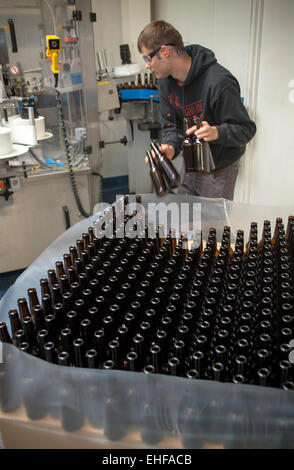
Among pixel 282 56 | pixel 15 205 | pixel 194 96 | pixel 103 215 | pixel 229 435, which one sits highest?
pixel 282 56

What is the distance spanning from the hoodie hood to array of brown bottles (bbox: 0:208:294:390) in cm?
116

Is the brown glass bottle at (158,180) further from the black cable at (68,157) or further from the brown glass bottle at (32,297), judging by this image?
the black cable at (68,157)

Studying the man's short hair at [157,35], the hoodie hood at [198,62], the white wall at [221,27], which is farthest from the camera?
the white wall at [221,27]

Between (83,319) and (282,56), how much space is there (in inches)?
99.8

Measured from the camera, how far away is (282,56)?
9.26 feet

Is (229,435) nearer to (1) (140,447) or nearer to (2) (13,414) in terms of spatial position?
(1) (140,447)

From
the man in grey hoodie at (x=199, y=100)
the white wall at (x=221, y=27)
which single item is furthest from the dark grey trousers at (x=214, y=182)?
the white wall at (x=221, y=27)

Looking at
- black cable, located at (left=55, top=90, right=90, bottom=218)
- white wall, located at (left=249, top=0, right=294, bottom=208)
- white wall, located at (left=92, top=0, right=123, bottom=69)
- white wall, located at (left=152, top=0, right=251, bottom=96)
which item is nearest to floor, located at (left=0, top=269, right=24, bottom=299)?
black cable, located at (left=55, top=90, right=90, bottom=218)

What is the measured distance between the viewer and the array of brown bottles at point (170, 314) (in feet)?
3.26

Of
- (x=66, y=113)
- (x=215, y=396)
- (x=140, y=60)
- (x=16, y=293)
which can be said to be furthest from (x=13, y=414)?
(x=140, y=60)

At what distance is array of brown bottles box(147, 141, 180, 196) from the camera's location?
162 cm

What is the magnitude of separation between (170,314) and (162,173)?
28.9 inches

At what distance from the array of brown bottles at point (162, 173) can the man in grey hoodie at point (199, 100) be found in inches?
7.4

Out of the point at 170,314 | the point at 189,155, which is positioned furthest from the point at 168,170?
the point at 170,314
